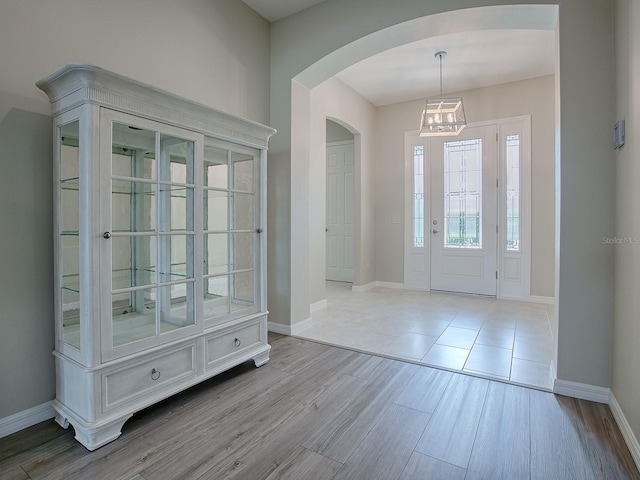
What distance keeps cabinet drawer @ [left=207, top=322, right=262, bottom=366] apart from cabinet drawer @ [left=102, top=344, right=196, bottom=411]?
0.14 m

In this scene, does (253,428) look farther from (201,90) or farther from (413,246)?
(413,246)

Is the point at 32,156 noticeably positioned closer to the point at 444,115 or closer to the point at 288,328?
the point at 288,328

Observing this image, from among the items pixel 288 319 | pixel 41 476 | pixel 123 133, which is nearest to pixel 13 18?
pixel 123 133

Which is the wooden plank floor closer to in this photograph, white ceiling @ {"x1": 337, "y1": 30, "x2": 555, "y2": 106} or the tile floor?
the tile floor

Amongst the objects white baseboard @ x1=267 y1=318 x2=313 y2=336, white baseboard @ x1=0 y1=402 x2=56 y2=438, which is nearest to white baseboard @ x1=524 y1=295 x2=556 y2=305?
white baseboard @ x1=267 y1=318 x2=313 y2=336

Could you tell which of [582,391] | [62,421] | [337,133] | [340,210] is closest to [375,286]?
[340,210]

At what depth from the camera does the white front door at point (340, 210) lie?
6.06 m

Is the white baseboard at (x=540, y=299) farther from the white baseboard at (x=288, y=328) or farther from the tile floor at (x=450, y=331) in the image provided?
the white baseboard at (x=288, y=328)

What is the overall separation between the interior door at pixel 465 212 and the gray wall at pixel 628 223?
310 centimetres

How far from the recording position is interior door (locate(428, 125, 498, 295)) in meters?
4.97

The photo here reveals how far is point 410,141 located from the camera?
5.55 meters

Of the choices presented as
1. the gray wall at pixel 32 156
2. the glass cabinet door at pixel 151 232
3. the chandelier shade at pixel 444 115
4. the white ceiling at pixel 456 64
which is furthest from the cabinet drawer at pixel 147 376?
the white ceiling at pixel 456 64

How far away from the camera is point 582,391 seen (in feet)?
6.80

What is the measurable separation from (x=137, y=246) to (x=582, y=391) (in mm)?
2779
